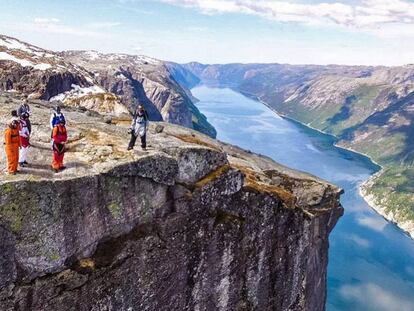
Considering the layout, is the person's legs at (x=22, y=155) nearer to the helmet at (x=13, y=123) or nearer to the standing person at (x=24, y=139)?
the standing person at (x=24, y=139)

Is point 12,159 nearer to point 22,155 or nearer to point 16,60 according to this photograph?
point 22,155

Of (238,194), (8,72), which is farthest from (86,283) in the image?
(8,72)

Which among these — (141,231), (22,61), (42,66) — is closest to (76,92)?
(42,66)

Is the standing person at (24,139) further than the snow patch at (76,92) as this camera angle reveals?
No

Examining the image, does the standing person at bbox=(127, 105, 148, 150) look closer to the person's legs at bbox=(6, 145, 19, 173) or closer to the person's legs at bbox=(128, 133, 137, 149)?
the person's legs at bbox=(128, 133, 137, 149)

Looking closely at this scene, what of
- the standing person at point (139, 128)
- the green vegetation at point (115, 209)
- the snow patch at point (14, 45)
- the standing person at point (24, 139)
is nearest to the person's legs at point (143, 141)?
the standing person at point (139, 128)

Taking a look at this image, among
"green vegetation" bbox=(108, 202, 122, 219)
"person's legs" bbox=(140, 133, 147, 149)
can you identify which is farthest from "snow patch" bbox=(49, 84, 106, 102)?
"green vegetation" bbox=(108, 202, 122, 219)

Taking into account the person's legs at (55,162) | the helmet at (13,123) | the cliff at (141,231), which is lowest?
Result: the cliff at (141,231)
